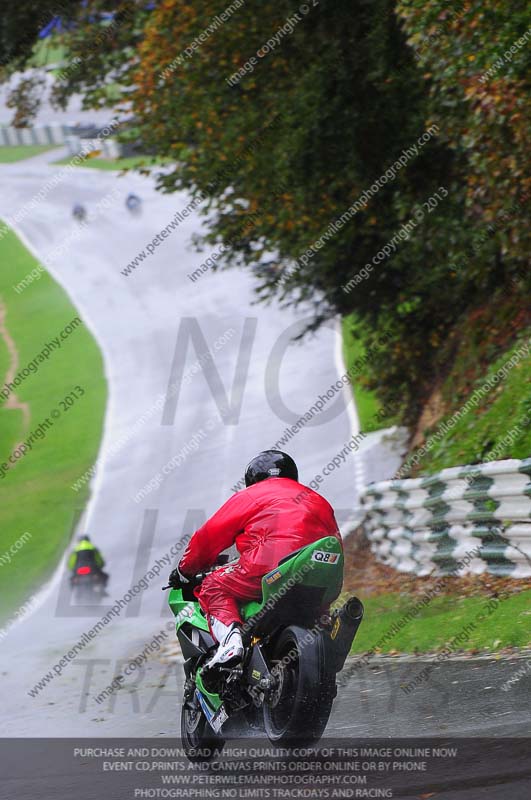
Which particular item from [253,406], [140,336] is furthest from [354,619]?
[140,336]

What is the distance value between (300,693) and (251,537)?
992mm

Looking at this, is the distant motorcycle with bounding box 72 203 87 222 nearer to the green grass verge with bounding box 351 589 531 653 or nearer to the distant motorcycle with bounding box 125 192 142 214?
the distant motorcycle with bounding box 125 192 142 214

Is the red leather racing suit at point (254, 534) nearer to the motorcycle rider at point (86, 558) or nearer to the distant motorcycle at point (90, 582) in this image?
the motorcycle rider at point (86, 558)

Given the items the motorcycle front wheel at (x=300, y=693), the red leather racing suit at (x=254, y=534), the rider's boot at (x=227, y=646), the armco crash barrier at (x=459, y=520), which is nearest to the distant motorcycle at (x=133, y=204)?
the armco crash barrier at (x=459, y=520)

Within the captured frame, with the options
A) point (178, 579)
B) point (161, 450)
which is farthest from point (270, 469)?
point (161, 450)

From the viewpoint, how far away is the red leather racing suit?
640 cm

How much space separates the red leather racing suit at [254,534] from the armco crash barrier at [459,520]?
374 centimetres

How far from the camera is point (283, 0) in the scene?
17672 mm

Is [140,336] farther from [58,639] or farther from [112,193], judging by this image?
[58,639]

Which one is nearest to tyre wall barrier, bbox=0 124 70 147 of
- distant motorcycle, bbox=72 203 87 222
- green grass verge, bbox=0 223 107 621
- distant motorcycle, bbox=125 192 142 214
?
distant motorcycle, bbox=72 203 87 222

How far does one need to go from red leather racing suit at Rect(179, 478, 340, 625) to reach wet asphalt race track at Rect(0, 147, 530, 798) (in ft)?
3.68

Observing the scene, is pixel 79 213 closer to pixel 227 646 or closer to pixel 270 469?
pixel 270 469

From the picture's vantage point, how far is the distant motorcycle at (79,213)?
49656 millimetres

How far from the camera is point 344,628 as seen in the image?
6184 mm
